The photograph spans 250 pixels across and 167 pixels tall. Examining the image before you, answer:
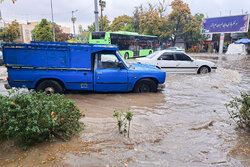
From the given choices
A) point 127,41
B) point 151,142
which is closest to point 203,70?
point 151,142

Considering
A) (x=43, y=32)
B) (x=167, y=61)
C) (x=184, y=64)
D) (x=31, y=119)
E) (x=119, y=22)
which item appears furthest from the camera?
(x=119, y=22)

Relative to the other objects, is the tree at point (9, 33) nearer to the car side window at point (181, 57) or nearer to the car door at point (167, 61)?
the car door at point (167, 61)

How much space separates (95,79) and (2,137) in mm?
3645

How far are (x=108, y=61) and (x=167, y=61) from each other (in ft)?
17.9

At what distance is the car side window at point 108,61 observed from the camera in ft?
21.4

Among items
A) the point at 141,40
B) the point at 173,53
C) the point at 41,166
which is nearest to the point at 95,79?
the point at 41,166

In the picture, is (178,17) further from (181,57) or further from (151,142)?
(151,142)

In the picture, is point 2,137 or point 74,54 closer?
point 2,137

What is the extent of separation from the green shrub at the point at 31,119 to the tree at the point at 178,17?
122ft

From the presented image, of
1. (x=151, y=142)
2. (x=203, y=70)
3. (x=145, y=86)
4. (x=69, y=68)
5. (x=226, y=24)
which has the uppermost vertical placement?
(x=226, y=24)

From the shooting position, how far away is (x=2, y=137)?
3162 millimetres

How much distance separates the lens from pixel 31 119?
287cm

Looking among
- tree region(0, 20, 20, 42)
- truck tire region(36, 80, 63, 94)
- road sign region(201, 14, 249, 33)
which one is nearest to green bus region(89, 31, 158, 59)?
truck tire region(36, 80, 63, 94)

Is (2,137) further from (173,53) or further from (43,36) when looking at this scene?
(43,36)
